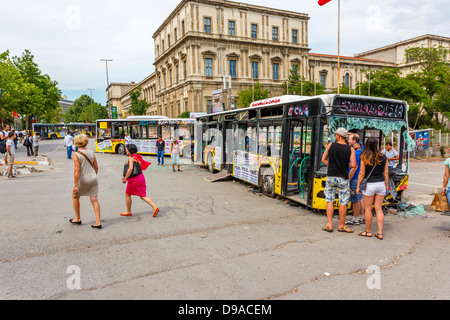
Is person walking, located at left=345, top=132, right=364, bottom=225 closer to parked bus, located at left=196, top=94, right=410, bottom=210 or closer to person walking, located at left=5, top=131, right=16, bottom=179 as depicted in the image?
parked bus, located at left=196, top=94, right=410, bottom=210

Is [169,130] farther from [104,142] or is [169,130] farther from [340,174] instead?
[340,174]

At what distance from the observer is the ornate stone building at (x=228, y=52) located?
5009 centimetres

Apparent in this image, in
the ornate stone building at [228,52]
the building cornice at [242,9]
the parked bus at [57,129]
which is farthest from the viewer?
the parked bus at [57,129]

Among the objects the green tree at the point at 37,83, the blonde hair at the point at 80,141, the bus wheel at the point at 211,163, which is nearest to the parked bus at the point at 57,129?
the green tree at the point at 37,83

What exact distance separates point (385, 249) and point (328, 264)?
1.28 metres

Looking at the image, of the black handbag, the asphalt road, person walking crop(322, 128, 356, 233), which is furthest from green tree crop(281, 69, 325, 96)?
the black handbag

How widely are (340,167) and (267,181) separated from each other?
3.77 metres

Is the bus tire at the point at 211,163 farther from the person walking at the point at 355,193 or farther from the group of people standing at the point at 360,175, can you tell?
the group of people standing at the point at 360,175

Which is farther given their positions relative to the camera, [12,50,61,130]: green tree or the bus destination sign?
[12,50,61,130]: green tree

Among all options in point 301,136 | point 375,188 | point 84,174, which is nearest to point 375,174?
point 375,188

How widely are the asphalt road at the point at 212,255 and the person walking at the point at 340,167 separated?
1.75 feet

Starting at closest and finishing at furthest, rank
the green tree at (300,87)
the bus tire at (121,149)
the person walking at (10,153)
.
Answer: the person walking at (10,153) → the bus tire at (121,149) → the green tree at (300,87)

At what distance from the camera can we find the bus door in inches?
332
